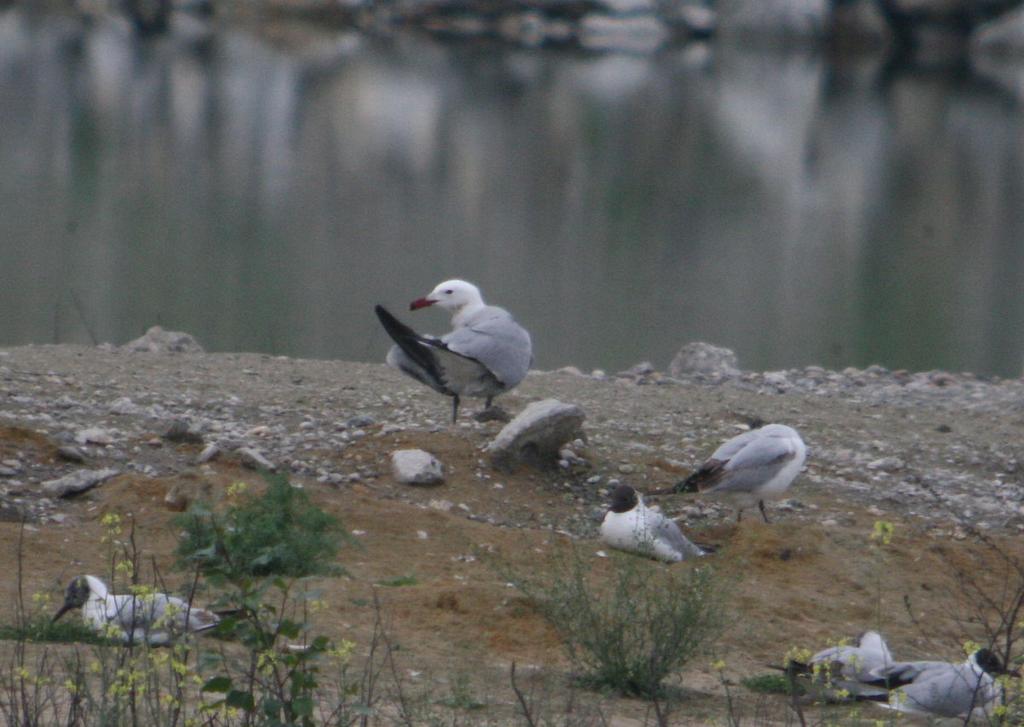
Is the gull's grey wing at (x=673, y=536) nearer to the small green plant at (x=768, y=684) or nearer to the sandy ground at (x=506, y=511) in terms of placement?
the sandy ground at (x=506, y=511)

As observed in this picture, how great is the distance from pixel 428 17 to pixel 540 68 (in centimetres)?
681

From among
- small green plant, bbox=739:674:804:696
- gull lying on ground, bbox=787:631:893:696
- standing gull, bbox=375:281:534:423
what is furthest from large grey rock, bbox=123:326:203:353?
gull lying on ground, bbox=787:631:893:696

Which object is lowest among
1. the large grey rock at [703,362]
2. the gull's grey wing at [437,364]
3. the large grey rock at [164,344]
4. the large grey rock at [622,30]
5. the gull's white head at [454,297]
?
the large grey rock at [703,362]

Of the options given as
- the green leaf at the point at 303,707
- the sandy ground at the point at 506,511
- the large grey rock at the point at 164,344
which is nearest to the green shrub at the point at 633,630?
the sandy ground at the point at 506,511

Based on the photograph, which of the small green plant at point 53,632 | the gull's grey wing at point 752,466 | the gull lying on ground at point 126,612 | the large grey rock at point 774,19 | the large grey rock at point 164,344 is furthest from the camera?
the large grey rock at point 774,19

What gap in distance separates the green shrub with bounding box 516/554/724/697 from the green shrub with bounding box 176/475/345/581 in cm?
81

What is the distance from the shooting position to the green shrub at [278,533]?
446 centimetres

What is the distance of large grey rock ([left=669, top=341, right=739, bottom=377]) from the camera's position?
9.80 metres

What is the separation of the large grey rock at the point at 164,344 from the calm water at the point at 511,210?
6.61 ft

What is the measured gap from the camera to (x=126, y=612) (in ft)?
12.7

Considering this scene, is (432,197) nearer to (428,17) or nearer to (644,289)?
(644,289)

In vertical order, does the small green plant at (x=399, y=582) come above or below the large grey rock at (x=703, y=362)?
above

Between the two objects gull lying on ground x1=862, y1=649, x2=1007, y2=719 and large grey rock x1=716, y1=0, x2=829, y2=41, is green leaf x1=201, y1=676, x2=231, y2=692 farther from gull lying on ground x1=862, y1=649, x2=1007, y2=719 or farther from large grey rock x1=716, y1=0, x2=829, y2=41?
large grey rock x1=716, y1=0, x2=829, y2=41

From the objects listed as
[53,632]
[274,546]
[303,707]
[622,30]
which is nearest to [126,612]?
[53,632]
